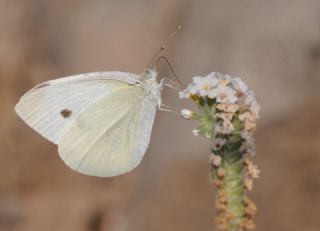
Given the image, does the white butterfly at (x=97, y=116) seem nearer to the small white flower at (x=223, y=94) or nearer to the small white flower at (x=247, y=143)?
the small white flower at (x=223, y=94)

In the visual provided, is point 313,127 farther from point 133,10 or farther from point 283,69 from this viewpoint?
point 133,10

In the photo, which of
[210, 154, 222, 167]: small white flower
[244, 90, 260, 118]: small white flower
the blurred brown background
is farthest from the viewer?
the blurred brown background

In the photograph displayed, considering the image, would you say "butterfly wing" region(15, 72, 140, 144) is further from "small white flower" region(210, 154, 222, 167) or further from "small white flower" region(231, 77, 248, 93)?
"small white flower" region(210, 154, 222, 167)

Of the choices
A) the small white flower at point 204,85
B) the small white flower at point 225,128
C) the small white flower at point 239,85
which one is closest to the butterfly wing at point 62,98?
the small white flower at point 204,85

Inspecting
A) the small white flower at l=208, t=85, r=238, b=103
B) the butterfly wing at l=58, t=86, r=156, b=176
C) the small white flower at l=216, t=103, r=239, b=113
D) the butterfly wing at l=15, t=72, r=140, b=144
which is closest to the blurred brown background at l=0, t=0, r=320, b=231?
the butterfly wing at l=58, t=86, r=156, b=176

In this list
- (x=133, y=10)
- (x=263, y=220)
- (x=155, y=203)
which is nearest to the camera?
(x=263, y=220)

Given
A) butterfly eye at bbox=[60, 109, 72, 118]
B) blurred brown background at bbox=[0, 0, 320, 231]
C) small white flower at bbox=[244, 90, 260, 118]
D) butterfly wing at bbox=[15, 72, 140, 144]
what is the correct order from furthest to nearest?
blurred brown background at bbox=[0, 0, 320, 231] → butterfly eye at bbox=[60, 109, 72, 118] → butterfly wing at bbox=[15, 72, 140, 144] → small white flower at bbox=[244, 90, 260, 118]

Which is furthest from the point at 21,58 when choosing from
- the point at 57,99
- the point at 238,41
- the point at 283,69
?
the point at 57,99
